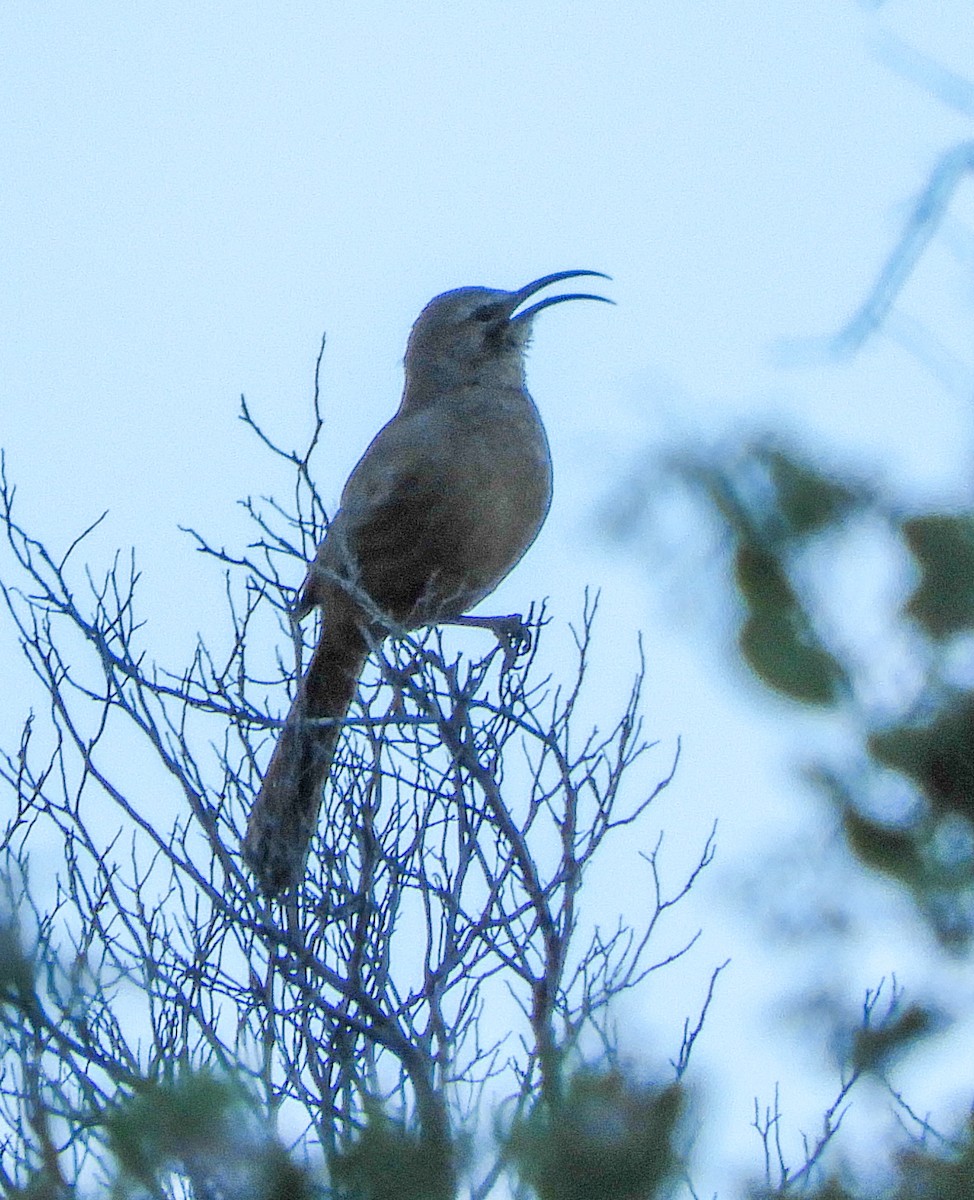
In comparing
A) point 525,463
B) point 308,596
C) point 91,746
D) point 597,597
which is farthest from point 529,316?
point 91,746

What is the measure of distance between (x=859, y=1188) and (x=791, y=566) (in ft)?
2.74

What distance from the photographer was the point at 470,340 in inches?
303

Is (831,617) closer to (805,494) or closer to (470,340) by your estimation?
(805,494)

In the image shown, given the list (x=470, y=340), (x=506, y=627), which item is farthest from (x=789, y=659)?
(x=470, y=340)

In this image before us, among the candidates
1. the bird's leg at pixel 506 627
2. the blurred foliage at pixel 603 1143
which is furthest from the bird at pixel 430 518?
the blurred foliage at pixel 603 1143

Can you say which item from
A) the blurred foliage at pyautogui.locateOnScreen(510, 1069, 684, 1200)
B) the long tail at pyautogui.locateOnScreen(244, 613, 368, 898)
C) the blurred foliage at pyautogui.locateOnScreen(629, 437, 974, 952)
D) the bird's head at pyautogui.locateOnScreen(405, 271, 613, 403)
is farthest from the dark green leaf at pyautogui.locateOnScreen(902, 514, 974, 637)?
the bird's head at pyautogui.locateOnScreen(405, 271, 613, 403)

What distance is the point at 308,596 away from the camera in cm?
712

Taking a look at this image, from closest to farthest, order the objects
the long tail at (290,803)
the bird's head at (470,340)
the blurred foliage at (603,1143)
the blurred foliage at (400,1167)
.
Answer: the blurred foliage at (603,1143), the blurred foliage at (400,1167), the long tail at (290,803), the bird's head at (470,340)

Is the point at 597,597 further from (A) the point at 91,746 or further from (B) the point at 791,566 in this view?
(B) the point at 791,566

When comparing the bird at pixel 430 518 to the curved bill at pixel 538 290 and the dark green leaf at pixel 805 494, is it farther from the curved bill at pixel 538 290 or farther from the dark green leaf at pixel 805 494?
the dark green leaf at pixel 805 494

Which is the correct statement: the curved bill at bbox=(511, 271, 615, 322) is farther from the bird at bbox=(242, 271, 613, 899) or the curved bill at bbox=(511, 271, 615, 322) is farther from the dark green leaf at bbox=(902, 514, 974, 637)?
the dark green leaf at bbox=(902, 514, 974, 637)

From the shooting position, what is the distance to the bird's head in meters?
7.55

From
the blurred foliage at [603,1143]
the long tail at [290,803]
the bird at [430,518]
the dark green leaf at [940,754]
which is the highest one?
the bird at [430,518]

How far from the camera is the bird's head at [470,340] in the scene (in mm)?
7555
